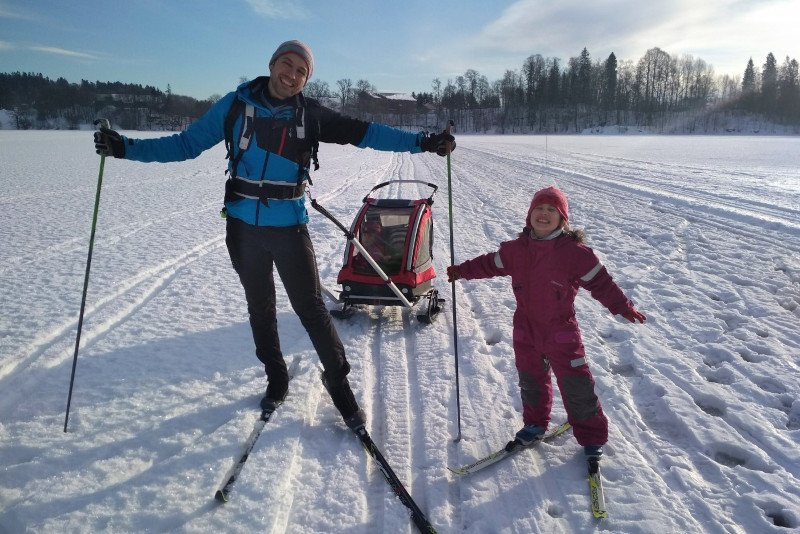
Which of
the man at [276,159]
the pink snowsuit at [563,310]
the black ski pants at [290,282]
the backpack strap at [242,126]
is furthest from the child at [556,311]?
the backpack strap at [242,126]

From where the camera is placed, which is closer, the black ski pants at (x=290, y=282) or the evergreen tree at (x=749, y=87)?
the black ski pants at (x=290, y=282)

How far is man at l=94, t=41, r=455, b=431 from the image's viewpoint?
269 centimetres

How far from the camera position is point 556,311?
2.77 metres

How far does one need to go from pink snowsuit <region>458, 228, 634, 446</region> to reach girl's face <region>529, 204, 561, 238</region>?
0.16 feet

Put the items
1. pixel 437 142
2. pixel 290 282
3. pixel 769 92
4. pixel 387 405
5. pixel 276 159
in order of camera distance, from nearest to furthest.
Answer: pixel 276 159
pixel 290 282
pixel 437 142
pixel 387 405
pixel 769 92

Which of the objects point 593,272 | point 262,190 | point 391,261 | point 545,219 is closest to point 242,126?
point 262,190

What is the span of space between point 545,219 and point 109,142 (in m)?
2.42

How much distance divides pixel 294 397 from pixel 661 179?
1489 cm

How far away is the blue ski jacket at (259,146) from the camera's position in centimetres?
269

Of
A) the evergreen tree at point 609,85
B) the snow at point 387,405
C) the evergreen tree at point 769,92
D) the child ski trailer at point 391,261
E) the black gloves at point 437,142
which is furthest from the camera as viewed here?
the evergreen tree at point 609,85

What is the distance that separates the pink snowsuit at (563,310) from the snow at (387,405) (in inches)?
11.6

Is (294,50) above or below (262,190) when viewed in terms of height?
above

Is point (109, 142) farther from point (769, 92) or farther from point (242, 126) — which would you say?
Answer: point (769, 92)

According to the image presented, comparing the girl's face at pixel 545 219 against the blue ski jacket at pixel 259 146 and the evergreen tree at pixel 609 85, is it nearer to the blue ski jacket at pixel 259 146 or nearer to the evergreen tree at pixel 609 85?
the blue ski jacket at pixel 259 146
